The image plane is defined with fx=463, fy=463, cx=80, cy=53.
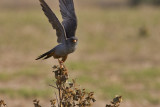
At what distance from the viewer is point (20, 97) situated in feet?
30.0

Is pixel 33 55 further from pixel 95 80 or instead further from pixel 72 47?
pixel 72 47

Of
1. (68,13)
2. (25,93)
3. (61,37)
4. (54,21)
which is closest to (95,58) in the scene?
(25,93)

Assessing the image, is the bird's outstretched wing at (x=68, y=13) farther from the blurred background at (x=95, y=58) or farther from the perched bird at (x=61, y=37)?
the blurred background at (x=95, y=58)

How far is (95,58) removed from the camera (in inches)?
611

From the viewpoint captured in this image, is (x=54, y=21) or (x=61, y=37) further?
(x=61, y=37)

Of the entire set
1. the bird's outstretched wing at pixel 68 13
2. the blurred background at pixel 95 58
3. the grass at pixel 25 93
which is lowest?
the bird's outstretched wing at pixel 68 13

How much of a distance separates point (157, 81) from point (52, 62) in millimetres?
3476

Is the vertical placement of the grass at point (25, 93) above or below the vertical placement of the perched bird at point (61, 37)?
above

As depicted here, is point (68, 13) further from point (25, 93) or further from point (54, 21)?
point (25, 93)

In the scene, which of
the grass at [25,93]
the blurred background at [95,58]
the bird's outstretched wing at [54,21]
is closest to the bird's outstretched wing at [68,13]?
the bird's outstretched wing at [54,21]

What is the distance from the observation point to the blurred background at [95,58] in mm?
9695

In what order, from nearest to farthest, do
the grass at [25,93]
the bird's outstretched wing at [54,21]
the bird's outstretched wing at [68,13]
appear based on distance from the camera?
the bird's outstretched wing at [54,21] → the bird's outstretched wing at [68,13] → the grass at [25,93]

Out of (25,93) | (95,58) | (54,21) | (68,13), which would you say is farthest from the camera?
(95,58)

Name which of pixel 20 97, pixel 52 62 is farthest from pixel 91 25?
pixel 20 97
